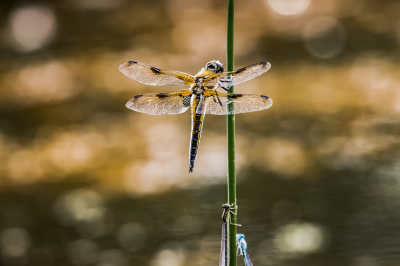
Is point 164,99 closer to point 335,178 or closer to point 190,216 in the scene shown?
point 190,216

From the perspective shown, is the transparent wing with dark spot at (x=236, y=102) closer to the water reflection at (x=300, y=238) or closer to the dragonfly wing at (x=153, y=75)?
the dragonfly wing at (x=153, y=75)

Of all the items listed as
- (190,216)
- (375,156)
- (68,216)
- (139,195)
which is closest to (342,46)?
(375,156)

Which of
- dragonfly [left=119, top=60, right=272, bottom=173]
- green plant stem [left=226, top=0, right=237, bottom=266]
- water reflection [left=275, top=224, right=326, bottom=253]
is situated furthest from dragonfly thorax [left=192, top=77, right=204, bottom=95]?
water reflection [left=275, top=224, right=326, bottom=253]

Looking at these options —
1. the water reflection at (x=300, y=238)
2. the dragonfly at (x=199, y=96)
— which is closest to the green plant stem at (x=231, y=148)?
the dragonfly at (x=199, y=96)

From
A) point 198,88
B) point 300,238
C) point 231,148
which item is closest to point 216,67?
point 198,88

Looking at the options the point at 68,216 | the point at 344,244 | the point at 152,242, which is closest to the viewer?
the point at 344,244

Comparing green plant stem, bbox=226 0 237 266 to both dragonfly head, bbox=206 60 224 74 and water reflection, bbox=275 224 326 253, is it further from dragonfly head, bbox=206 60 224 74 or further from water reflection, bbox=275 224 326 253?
water reflection, bbox=275 224 326 253
